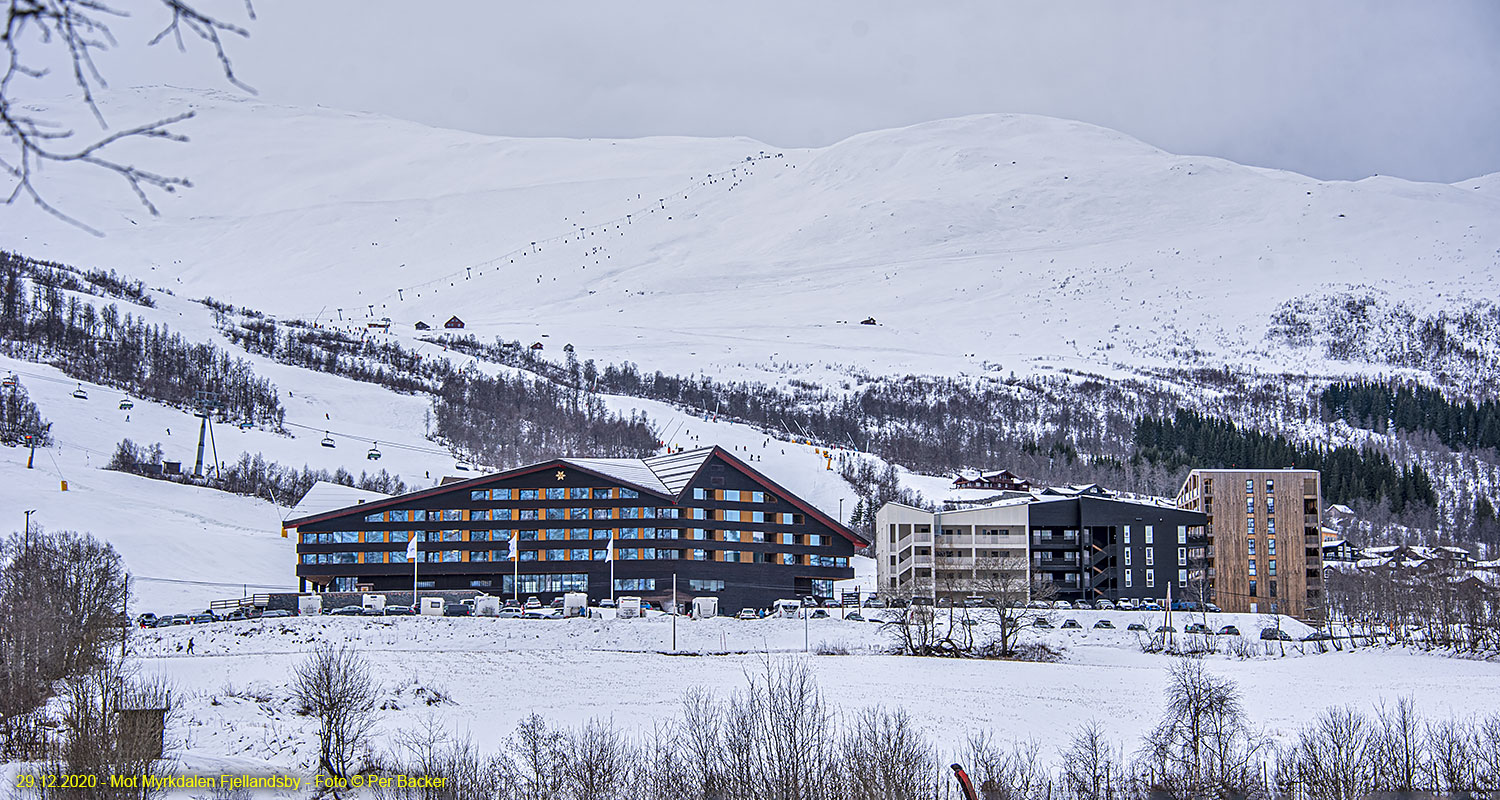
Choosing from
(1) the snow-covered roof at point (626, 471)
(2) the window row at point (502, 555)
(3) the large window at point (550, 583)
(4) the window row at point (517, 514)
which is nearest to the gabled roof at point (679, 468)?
(1) the snow-covered roof at point (626, 471)

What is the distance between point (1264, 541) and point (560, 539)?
62073 mm

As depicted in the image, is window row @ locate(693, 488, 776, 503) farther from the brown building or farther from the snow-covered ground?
the brown building

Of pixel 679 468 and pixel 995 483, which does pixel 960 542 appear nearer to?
pixel 679 468

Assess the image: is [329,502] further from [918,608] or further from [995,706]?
[995,706]

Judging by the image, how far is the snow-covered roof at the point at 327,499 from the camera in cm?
10438

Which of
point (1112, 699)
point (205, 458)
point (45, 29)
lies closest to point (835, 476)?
point (205, 458)

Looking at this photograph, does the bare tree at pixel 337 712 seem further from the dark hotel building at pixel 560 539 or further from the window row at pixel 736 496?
the window row at pixel 736 496

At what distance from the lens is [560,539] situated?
10288 centimetres

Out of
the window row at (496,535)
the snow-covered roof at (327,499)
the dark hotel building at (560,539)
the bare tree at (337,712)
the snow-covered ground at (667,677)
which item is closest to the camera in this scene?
the bare tree at (337,712)

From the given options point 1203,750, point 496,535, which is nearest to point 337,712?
point 1203,750

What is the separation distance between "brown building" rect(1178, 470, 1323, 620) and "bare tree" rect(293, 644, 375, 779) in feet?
285

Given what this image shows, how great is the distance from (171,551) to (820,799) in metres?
81.0

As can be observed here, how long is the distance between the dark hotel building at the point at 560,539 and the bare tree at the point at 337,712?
4936cm

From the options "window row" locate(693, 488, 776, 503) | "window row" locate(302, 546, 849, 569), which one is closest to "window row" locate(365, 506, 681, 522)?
"window row" locate(302, 546, 849, 569)
